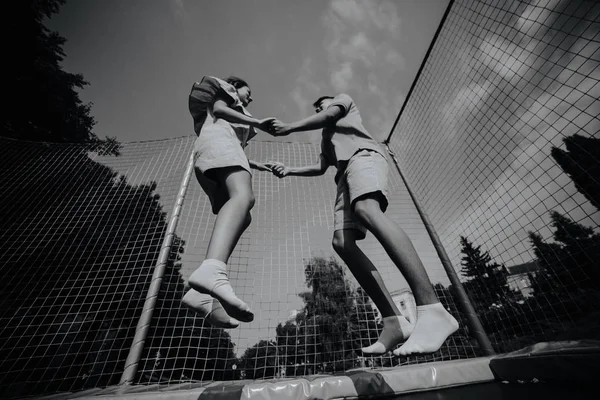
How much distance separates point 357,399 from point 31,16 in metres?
11.8

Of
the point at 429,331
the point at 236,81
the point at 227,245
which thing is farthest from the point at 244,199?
the point at 236,81

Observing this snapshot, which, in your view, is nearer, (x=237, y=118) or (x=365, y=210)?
(x=365, y=210)

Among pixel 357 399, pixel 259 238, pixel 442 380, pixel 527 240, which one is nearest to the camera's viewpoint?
pixel 357 399

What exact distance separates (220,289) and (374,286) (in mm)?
868

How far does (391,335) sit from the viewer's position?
3.79ft

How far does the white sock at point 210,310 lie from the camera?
0.95m

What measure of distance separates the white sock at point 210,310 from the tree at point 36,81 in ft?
27.9

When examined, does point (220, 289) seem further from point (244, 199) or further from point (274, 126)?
point (274, 126)

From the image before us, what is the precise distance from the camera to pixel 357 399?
53.1 inches

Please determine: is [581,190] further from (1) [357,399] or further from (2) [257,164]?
(2) [257,164]

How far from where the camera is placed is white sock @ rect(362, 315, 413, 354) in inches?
42.4

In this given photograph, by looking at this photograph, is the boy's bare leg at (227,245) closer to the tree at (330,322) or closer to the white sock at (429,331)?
the white sock at (429,331)

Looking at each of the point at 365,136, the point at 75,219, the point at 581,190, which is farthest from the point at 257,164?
the point at 75,219

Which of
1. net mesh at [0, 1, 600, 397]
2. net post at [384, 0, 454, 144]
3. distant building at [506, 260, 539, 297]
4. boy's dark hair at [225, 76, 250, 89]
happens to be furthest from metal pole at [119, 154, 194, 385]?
distant building at [506, 260, 539, 297]
